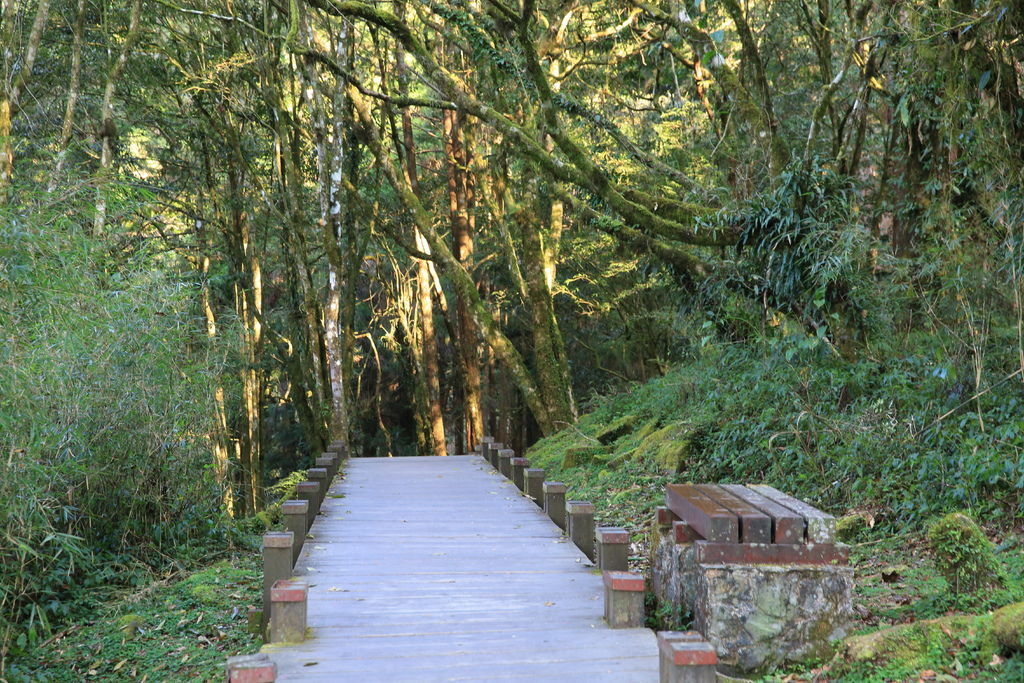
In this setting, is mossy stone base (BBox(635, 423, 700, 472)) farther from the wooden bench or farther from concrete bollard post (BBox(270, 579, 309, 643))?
concrete bollard post (BBox(270, 579, 309, 643))

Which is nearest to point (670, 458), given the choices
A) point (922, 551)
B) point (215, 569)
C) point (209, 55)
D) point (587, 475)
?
point (587, 475)

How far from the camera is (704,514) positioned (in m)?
4.50

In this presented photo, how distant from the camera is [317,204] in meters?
17.5

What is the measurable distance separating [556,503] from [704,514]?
2.91 metres

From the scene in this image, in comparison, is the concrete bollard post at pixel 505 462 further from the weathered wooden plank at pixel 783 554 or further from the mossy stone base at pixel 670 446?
the weathered wooden plank at pixel 783 554

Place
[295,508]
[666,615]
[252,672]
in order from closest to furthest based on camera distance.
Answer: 1. [252,672]
2. [666,615]
3. [295,508]

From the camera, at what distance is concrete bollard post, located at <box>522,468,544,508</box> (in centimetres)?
809

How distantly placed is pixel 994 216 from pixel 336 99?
10187 millimetres

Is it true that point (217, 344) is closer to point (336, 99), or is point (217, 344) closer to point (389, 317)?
point (336, 99)

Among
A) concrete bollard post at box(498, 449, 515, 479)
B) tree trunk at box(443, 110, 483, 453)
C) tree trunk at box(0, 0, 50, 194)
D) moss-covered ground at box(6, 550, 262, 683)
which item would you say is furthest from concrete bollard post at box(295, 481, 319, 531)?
tree trunk at box(443, 110, 483, 453)

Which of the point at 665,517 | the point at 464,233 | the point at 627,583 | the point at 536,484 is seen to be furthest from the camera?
the point at 464,233

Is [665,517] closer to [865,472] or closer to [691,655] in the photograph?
[691,655]

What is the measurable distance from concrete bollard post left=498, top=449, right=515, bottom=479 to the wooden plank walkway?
A: 4.59 ft

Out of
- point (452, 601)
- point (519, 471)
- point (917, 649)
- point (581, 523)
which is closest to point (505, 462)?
point (519, 471)
